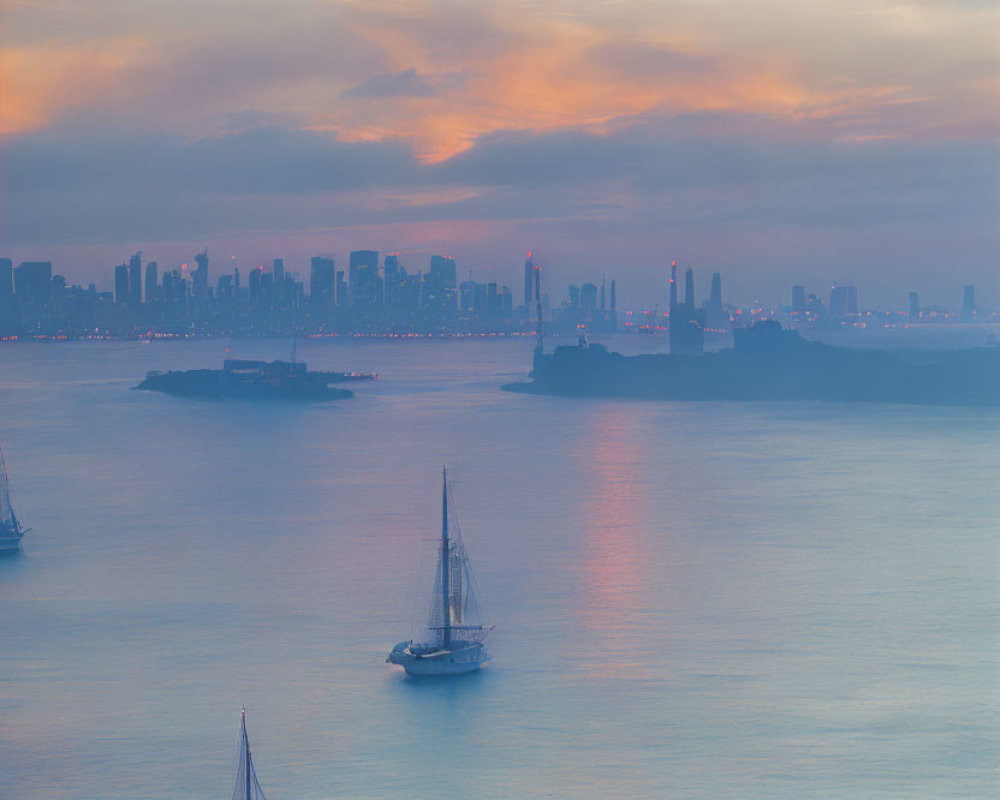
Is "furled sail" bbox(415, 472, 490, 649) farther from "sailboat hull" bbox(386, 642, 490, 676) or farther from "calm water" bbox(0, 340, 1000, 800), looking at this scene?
"calm water" bbox(0, 340, 1000, 800)

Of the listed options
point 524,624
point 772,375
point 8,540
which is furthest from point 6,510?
point 772,375

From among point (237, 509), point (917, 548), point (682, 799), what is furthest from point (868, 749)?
point (237, 509)

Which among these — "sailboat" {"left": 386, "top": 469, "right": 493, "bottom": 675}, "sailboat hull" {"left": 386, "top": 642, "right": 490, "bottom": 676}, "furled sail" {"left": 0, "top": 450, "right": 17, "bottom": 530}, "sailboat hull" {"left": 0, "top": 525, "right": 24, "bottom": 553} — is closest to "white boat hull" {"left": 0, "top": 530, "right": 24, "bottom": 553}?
"sailboat hull" {"left": 0, "top": 525, "right": 24, "bottom": 553}

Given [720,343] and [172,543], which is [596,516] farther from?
[720,343]

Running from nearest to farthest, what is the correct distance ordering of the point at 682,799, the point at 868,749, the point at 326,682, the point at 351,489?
1. the point at 682,799
2. the point at 868,749
3. the point at 326,682
4. the point at 351,489

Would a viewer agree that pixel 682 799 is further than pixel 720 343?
No

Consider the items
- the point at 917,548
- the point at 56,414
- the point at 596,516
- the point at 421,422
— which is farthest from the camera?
the point at 56,414
